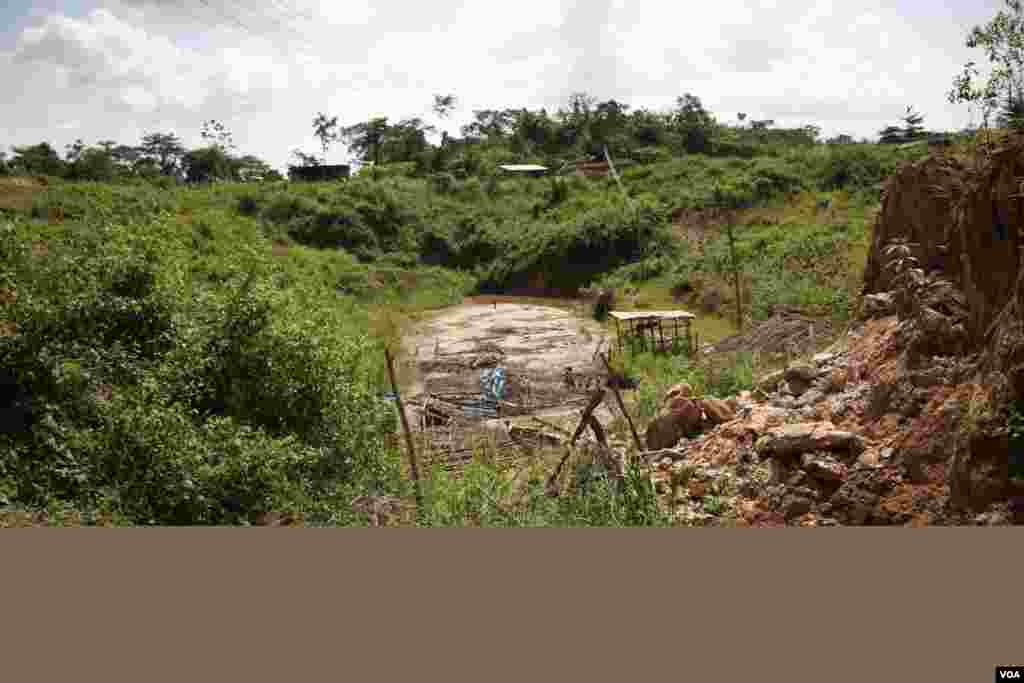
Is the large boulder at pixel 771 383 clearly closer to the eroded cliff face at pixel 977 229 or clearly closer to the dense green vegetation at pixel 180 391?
the eroded cliff face at pixel 977 229

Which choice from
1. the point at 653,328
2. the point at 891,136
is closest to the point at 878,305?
the point at 653,328

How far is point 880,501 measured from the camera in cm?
574

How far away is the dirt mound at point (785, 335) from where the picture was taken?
1217cm

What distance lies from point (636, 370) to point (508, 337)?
502 cm

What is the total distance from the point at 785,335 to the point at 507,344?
6.21 m

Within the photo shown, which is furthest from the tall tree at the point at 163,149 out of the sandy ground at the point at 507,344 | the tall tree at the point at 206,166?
the sandy ground at the point at 507,344

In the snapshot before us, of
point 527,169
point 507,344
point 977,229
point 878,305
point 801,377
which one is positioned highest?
point 527,169

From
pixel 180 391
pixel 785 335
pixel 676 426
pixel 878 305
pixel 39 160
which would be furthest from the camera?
pixel 39 160

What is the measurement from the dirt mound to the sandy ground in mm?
2103

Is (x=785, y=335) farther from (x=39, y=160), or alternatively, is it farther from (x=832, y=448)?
(x=39, y=160)

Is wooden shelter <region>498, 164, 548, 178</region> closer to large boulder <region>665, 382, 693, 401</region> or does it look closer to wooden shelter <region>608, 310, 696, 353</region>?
wooden shelter <region>608, 310, 696, 353</region>

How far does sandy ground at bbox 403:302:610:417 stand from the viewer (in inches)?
573

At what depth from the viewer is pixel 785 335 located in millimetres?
12867

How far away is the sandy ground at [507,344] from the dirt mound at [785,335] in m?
2.10
